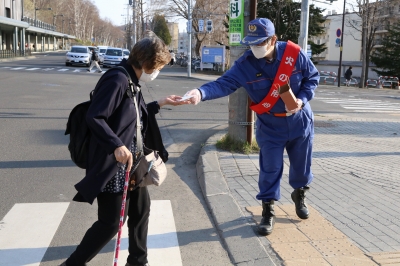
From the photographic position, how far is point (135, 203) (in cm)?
351

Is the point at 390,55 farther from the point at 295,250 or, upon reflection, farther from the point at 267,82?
the point at 295,250

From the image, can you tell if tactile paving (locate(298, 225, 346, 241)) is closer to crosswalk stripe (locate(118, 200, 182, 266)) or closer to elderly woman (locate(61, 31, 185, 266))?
crosswalk stripe (locate(118, 200, 182, 266))

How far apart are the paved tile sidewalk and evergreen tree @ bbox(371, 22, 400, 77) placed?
1782 inches

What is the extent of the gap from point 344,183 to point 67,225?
3501 mm

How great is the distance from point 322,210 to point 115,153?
9.13 ft

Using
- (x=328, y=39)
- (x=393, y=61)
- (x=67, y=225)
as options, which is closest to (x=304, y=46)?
(x=67, y=225)

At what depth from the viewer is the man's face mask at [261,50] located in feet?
13.5

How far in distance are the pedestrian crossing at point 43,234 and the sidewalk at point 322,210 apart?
519 mm

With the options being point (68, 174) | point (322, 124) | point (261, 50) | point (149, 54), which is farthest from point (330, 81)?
point (149, 54)

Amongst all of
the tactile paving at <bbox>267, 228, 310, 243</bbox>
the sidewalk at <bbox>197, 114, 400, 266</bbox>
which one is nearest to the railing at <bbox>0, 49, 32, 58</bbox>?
the sidewalk at <bbox>197, 114, 400, 266</bbox>

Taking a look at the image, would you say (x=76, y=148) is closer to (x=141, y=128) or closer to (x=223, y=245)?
Result: (x=141, y=128)

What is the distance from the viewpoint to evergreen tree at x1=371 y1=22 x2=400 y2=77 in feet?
166

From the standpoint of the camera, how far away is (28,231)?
445 centimetres

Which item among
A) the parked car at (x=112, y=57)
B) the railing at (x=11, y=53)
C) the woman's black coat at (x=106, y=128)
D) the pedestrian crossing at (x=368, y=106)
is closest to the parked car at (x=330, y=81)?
the parked car at (x=112, y=57)
